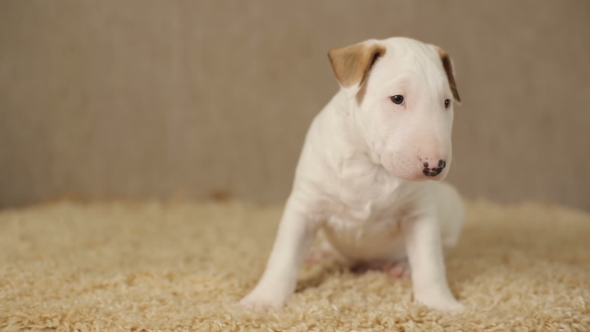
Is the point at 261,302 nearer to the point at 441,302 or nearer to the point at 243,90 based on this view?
the point at 441,302

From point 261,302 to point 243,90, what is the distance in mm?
1944

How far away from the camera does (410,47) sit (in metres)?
1.34

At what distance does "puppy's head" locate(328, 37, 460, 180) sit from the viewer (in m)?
1.19

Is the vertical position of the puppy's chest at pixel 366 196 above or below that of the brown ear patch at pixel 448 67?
below

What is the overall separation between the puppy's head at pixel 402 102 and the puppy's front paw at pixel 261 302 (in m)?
0.42

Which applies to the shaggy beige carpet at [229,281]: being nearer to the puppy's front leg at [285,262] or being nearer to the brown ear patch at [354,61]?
the puppy's front leg at [285,262]

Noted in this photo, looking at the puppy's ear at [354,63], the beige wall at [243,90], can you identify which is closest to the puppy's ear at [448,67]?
the puppy's ear at [354,63]

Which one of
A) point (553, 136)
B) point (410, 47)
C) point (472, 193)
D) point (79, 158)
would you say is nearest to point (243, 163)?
point (79, 158)

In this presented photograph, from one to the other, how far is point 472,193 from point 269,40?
4.64ft

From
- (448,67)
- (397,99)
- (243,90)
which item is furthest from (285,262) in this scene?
(243,90)

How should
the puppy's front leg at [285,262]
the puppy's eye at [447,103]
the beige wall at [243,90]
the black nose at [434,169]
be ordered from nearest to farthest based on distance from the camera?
the black nose at [434,169]
the puppy's eye at [447,103]
the puppy's front leg at [285,262]
the beige wall at [243,90]

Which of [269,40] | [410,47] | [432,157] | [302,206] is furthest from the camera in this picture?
[269,40]

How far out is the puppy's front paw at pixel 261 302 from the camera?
1385 millimetres

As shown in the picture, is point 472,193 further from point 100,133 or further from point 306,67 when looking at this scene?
point 100,133
